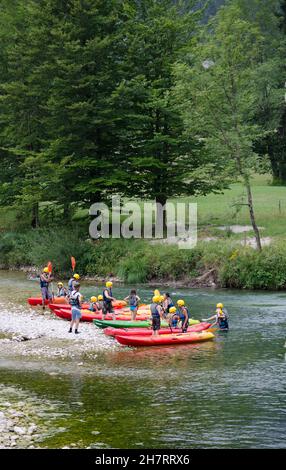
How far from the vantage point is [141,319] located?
27.2m

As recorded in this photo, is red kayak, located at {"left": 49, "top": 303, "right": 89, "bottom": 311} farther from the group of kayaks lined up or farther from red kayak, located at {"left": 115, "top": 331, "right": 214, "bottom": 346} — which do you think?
red kayak, located at {"left": 115, "top": 331, "right": 214, "bottom": 346}

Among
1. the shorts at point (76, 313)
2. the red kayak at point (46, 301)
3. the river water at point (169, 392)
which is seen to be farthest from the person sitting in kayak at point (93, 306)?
the river water at point (169, 392)

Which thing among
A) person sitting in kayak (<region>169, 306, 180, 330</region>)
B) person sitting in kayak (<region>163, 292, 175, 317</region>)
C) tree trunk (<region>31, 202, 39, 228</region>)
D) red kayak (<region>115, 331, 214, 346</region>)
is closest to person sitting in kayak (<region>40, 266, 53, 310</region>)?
person sitting in kayak (<region>163, 292, 175, 317</region>)

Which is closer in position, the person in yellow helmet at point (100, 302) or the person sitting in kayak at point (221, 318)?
the person sitting in kayak at point (221, 318)

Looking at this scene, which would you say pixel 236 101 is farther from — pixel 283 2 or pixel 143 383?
pixel 283 2

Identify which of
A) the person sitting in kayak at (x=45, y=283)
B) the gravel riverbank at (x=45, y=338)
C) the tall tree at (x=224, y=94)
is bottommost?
the gravel riverbank at (x=45, y=338)

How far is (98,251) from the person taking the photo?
40.8 metres

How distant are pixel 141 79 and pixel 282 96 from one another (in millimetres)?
23097
